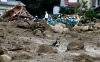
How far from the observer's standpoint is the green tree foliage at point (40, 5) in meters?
52.1

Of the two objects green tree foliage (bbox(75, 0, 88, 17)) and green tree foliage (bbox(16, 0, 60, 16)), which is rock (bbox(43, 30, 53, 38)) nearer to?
green tree foliage (bbox(75, 0, 88, 17))

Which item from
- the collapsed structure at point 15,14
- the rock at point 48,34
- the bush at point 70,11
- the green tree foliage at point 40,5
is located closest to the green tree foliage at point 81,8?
the bush at point 70,11

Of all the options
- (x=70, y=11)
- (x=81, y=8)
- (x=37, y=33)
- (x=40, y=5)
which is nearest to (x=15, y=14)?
(x=37, y=33)

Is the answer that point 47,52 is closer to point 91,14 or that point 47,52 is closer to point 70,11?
point 91,14

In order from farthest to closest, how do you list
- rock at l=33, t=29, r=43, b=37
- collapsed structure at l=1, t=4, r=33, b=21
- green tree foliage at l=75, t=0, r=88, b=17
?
green tree foliage at l=75, t=0, r=88, b=17
collapsed structure at l=1, t=4, r=33, b=21
rock at l=33, t=29, r=43, b=37

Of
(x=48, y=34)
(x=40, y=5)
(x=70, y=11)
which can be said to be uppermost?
(x=48, y=34)

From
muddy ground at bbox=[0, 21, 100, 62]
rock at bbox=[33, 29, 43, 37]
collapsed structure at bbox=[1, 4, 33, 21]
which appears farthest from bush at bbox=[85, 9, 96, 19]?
rock at bbox=[33, 29, 43, 37]

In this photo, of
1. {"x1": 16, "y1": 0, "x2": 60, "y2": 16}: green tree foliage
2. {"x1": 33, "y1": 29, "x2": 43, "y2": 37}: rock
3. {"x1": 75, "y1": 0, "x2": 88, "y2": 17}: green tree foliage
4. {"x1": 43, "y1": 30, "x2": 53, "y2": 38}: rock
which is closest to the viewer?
{"x1": 33, "y1": 29, "x2": 43, "y2": 37}: rock

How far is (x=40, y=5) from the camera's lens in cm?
5234

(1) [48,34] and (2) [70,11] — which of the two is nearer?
(1) [48,34]

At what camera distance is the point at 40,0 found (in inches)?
2031

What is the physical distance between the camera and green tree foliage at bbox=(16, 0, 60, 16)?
52097 mm

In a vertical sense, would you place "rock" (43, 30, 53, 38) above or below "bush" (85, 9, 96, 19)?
above

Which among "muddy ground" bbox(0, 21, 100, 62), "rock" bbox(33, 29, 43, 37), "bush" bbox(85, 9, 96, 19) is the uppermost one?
"muddy ground" bbox(0, 21, 100, 62)
